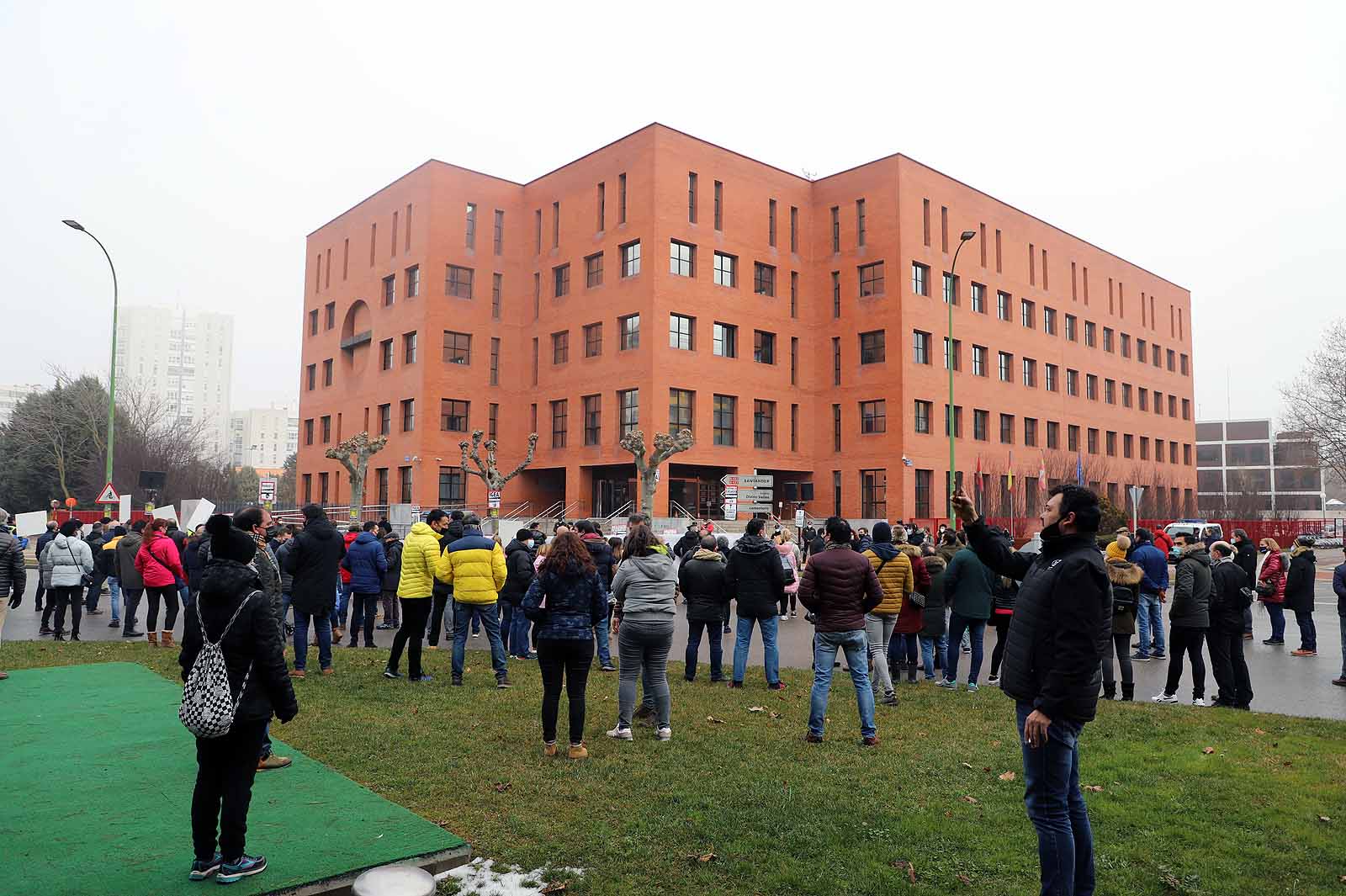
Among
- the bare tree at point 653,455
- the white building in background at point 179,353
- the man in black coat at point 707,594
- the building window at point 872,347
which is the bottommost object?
the man in black coat at point 707,594

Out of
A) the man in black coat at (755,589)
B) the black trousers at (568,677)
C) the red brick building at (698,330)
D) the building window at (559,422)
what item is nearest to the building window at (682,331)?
the red brick building at (698,330)

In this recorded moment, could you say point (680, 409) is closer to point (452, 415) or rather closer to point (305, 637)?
point (452, 415)

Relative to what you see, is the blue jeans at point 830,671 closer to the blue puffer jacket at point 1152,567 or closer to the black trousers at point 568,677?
the black trousers at point 568,677

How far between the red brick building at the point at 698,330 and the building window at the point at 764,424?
0.15 metres

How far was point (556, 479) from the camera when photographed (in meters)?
49.6

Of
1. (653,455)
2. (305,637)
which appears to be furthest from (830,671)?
(653,455)

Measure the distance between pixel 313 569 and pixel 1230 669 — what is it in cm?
1094

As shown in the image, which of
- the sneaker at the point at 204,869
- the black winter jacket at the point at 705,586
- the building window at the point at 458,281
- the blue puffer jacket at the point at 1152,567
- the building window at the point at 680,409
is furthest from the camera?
the building window at the point at 458,281

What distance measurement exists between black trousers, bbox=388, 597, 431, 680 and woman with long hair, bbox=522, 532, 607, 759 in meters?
3.40

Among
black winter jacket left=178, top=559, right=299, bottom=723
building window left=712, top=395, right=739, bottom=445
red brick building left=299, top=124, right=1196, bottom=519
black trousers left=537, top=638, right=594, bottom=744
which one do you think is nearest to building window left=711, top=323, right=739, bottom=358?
red brick building left=299, top=124, right=1196, bottom=519

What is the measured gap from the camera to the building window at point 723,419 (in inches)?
1694

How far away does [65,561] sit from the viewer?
14078 mm

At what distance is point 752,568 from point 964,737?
318cm

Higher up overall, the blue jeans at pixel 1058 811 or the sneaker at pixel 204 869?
the blue jeans at pixel 1058 811
